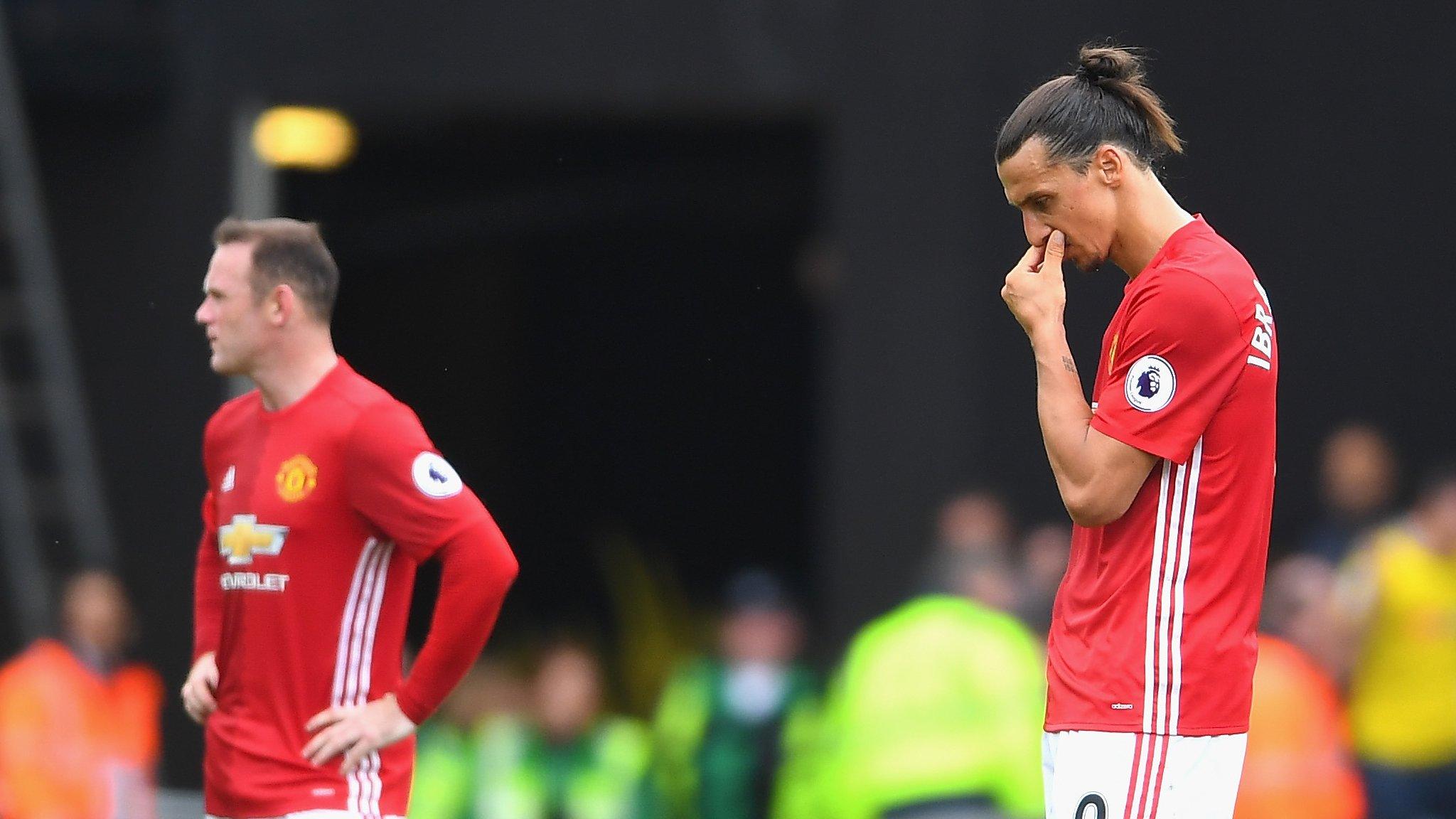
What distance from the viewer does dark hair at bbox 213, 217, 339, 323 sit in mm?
4484

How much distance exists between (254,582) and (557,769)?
5.12 meters

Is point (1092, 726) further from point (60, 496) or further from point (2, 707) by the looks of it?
point (60, 496)

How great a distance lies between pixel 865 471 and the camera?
11430mm

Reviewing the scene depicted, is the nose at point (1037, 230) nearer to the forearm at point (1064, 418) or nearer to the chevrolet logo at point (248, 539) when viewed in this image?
the forearm at point (1064, 418)

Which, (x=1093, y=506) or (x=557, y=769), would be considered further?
(x=557, y=769)

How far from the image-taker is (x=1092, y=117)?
12.1 ft

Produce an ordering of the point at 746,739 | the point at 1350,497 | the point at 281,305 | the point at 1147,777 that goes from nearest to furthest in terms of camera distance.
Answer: the point at 1147,777 → the point at 281,305 → the point at 746,739 → the point at 1350,497

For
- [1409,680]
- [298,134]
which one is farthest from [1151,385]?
[298,134]

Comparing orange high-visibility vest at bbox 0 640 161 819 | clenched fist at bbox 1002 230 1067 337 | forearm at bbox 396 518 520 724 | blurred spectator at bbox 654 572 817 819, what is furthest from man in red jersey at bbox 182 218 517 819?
blurred spectator at bbox 654 572 817 819

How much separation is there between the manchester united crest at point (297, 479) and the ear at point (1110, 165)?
1.91 m

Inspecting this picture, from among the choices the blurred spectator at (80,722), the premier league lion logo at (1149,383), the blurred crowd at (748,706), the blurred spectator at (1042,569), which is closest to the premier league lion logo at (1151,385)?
the premier league lion logo at (1149,383)

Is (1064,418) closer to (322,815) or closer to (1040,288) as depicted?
(1040,288)

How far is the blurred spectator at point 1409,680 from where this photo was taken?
30.8 feet

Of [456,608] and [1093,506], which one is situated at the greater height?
[1093,506]
